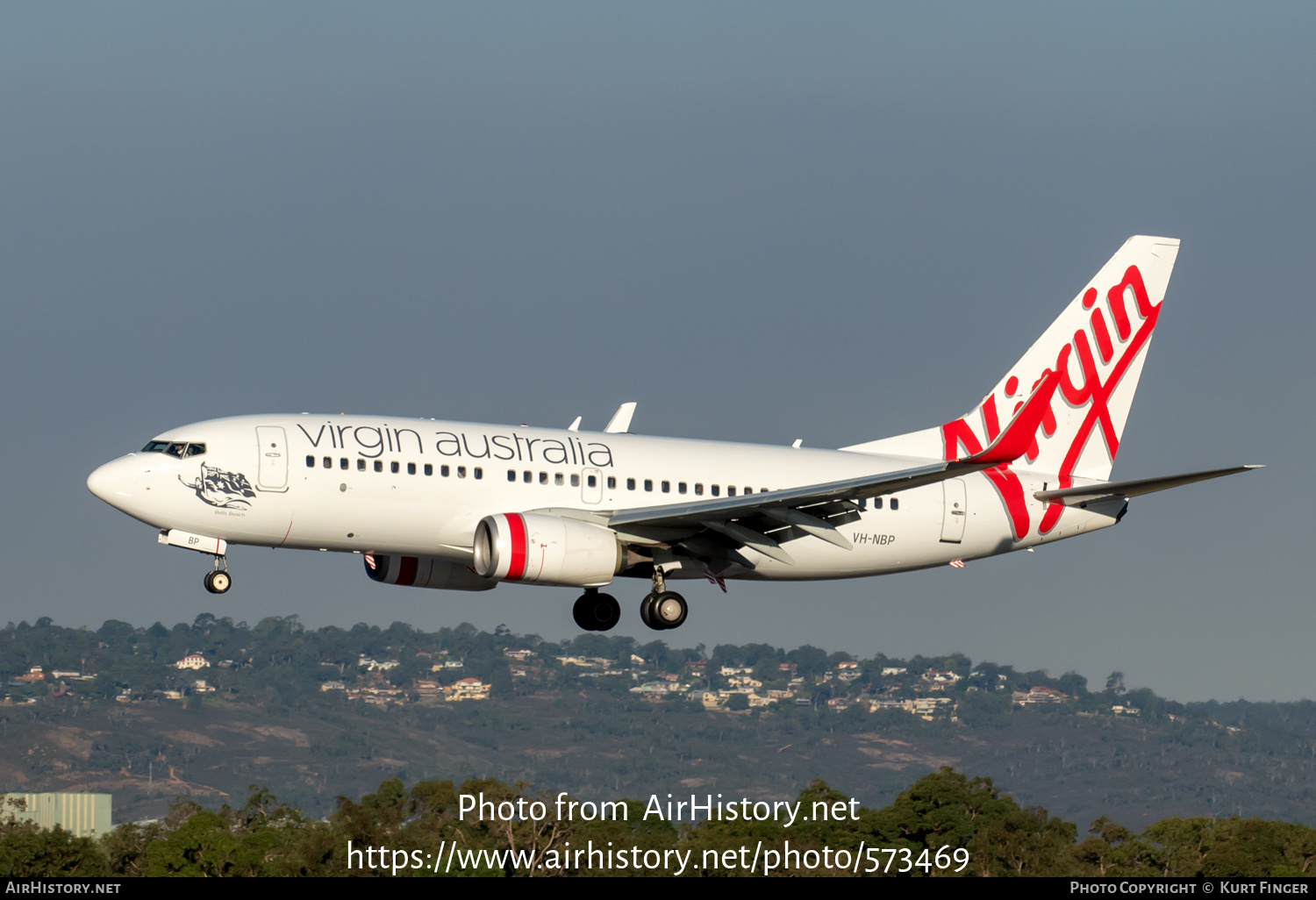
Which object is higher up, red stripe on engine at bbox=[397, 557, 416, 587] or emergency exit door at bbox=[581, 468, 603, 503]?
emergency exit door at bbox=[581, 468, 603, 503]

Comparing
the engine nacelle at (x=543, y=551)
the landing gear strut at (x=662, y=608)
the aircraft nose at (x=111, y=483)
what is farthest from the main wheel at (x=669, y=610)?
the aircraft nose at (x=111, y=483)

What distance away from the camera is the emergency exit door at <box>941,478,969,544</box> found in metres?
48.6

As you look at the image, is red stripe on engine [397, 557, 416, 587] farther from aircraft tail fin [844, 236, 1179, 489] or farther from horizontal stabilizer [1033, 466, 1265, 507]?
horizontal stabilizer [1033, 466, 1265, 507]

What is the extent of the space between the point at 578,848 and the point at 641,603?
211 feet

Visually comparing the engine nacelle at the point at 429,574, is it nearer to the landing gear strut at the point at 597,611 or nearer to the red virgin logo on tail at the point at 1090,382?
the landing gear strut at the point at 597,611

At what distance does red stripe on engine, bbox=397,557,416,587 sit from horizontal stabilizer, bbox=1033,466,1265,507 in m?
17.5

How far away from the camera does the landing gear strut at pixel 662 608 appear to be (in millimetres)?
45844

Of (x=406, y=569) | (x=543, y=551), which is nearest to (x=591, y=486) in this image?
(x=543, y=551)

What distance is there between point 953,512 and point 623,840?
71.2 meters

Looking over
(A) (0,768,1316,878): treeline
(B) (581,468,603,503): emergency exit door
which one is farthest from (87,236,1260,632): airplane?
(A) (0,768,1316,878): treeline

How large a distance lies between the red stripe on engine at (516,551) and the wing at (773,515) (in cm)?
257

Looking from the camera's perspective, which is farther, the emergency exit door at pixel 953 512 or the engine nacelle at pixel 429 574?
the emergency exit door at pixel 953 512

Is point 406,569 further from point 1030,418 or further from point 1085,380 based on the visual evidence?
point 1085,380

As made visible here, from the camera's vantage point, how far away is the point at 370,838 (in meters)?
97.7
